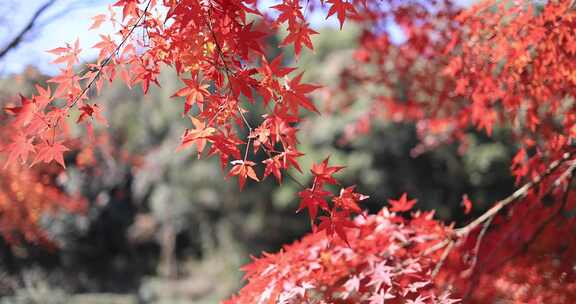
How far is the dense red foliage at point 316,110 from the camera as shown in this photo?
4.45 feet

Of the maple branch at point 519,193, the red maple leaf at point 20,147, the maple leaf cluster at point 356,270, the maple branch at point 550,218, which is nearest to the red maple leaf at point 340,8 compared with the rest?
the maple leaf cluster at point 356,270

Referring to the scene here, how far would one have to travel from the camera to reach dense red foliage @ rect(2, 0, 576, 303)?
4.45 ft

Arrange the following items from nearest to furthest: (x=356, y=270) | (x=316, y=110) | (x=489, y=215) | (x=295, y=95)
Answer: (x=316, y=110) < (x=295, y=95) < (x=356, y=270) < (x=489, y=215)

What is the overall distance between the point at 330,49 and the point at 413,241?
807cm

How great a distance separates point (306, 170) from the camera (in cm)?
845

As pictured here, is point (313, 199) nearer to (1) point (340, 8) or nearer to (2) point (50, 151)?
(1) point (340, 8)

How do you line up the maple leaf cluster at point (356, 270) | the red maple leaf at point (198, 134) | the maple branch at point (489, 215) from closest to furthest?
the red maple leaf at point (198, 134), the maple leaf cluster at point (356, 270), the maple branch at point (489, 215)

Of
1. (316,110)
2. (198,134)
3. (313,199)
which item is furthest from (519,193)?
(198,134)

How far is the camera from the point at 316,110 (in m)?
1.30

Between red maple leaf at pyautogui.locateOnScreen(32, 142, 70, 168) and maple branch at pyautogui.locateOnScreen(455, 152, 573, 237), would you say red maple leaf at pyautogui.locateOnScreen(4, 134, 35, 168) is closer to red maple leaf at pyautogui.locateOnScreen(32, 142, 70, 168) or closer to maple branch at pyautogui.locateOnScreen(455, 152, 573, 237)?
red maple leaf at pyautogui.locateOnScreen(32, 142, 70, 168)

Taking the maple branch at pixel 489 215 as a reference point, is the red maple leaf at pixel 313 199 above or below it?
above

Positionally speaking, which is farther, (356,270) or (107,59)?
(356,270)

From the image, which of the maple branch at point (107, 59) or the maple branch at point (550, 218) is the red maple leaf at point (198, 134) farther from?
the maple branch at point (550, 218)

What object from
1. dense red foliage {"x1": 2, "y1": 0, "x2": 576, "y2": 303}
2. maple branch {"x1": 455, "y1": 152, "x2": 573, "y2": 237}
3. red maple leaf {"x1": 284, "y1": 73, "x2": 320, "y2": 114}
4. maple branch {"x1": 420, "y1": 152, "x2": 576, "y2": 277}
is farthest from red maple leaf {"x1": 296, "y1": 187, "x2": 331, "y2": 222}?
maple branch {"x1": 455, "y1": 152, "x2": 573, "y2": 237}
